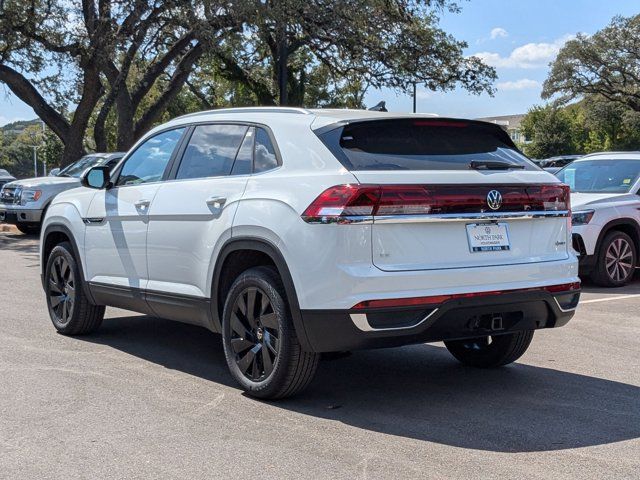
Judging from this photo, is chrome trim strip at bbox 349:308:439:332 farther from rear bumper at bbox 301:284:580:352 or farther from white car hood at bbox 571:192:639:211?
white car hood at bbox 571:192:639:211

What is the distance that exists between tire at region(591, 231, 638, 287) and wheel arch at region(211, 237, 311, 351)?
6.72m

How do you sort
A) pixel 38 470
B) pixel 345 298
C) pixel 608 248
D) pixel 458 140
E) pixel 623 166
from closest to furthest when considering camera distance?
pixel 38 470, pixel 345 298, pixel 458 140, pixel 608 248, pixel 623 166

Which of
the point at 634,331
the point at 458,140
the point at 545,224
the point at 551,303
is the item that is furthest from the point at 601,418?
the point at 634,331

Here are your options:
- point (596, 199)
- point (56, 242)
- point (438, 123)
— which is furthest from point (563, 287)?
point (596, 199)

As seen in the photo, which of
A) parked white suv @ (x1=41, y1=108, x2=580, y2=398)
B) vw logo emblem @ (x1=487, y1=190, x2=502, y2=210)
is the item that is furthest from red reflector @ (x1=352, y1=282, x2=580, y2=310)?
vw logo emblem @ (x1=487, y1=190, x2=502, y2=210)

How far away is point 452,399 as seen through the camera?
17.7ft

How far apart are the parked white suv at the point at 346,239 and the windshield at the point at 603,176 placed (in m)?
6.21

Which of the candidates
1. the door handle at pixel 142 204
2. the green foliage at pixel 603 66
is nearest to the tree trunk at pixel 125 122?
the door handle at pixel 142 204

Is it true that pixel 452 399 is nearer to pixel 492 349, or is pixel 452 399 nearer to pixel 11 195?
pixel 492 349

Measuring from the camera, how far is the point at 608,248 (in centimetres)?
1082

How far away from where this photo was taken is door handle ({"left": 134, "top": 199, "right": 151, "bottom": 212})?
6.31 m

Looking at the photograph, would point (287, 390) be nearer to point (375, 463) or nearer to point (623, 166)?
point (375, 463)

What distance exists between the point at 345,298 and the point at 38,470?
6.04 feet

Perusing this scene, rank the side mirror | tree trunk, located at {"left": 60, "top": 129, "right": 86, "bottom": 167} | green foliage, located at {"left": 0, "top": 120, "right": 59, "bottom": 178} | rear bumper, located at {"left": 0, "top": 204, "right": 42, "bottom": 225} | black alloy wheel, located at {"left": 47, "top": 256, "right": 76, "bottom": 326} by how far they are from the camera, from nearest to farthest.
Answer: the side mirror → black alloy wheel, located at {"left": 47, "top": 256, "right": 76, "bottom": 326} → rear bumper, located at {"left": 0, "top": 204, "right": 42, "bottom": 225} → tree trunk, located at {"left": 60, "top": 129, "right": 86, "bottom": 167} → green foliage, located at {"left": 0, "top": 120, "right": 59, "bottom": 178}
